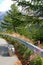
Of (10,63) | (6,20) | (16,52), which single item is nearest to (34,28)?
(16,52)

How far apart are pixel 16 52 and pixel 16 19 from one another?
11.5 m

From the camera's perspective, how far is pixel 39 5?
75.5ft

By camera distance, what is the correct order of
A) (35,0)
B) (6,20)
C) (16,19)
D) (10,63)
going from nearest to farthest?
(10,63) < (35,0) < (16,19) < (6,20)

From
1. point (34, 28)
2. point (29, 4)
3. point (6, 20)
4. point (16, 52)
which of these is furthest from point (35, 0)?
point (6, 20)

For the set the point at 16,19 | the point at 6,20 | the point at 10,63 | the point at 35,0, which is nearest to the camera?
the point at 10,63

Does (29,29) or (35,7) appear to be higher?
(35,7)

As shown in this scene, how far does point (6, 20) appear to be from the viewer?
78875 mm

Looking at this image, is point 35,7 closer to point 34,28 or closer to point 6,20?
point 34,28

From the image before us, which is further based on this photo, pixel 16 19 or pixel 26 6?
pixel 16 19

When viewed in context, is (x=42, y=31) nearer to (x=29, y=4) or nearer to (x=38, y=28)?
(x=38, y=28)

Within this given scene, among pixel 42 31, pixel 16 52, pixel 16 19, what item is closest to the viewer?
pixel 16 52

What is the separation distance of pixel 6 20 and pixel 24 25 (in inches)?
2149

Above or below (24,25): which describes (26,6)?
above

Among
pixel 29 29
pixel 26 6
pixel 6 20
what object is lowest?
pixel 6 20
